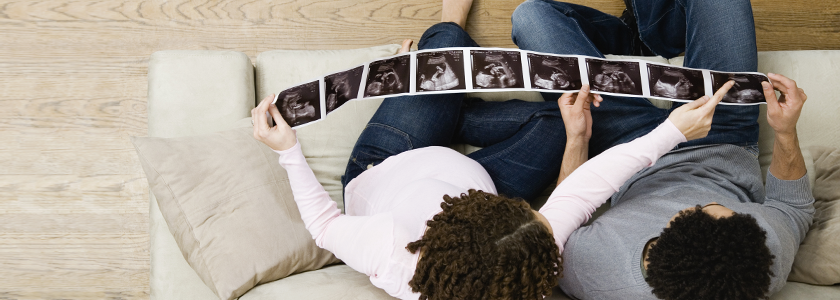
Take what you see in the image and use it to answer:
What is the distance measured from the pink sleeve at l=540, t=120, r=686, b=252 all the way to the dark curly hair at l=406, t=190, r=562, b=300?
22cm

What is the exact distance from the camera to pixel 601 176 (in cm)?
121

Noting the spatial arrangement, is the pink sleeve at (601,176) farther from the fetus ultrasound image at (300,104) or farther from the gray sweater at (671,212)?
the fetus ultrasound image at (300,104)

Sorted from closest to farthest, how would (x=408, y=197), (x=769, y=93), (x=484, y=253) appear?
(x=484, y=253), (x=408, y=197), (x=769, y=93)

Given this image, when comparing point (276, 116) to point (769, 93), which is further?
point (769, 93)

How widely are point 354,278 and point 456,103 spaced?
0.64 m

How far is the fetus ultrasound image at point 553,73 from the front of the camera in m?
1.42

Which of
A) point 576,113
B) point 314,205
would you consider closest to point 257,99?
point 314,205

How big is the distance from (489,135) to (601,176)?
1.61 feet

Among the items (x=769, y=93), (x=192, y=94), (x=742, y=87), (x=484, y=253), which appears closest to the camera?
(x=484, y=253)

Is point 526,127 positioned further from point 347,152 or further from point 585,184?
point 347,152

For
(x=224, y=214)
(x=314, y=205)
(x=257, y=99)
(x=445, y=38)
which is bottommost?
(x=224, y=214)

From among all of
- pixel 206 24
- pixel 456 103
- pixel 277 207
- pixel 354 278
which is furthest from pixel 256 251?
pixel 206 24

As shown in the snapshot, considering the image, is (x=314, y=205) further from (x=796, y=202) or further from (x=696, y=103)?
(x=796, y=202)

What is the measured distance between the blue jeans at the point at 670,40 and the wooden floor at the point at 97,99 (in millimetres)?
346
